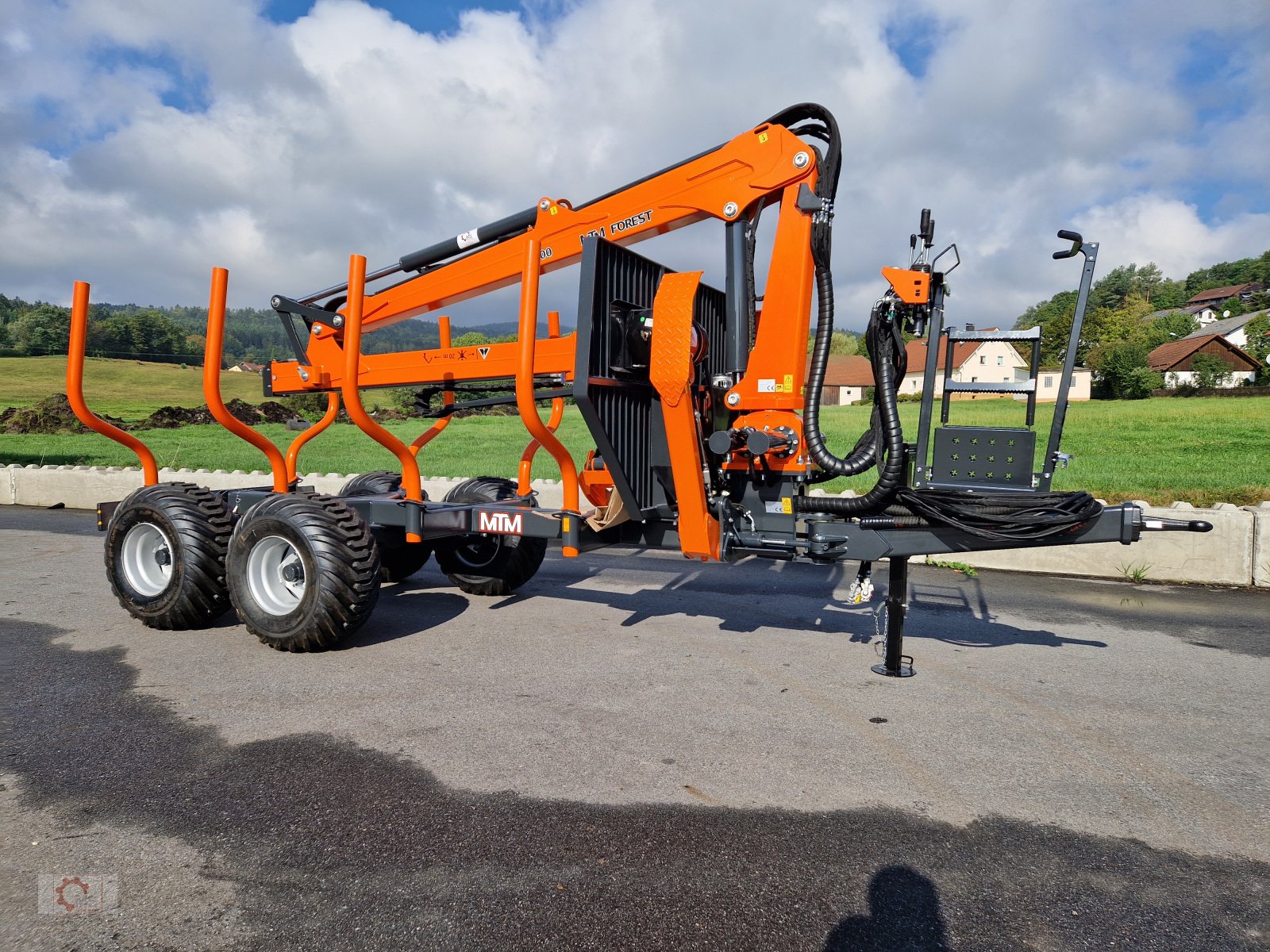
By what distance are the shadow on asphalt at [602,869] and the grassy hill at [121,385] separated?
30.6 m

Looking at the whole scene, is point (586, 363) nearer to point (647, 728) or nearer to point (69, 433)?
point (647, 728)

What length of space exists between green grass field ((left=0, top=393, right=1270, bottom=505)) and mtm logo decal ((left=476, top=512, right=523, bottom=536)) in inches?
188

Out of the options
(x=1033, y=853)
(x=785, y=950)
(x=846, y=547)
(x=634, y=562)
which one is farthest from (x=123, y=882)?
(x=634, y=562)

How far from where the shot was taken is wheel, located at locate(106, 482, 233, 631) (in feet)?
19.7

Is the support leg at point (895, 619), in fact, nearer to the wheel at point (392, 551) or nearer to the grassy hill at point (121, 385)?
the wheel at point (392, 551)

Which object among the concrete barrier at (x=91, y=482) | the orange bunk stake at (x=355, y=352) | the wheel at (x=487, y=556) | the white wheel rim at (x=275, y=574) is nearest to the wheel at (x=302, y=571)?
the white wheel rim at (x=275, y=574)

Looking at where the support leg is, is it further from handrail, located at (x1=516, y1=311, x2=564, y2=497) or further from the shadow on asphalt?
handrail, located at (x1=516, y1=311, x2=564, y2=497)

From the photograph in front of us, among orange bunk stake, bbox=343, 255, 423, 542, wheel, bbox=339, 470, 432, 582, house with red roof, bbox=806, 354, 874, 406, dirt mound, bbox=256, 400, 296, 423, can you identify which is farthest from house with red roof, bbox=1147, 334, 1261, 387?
orange bunk stake, bbox=343, 255, 423, 542

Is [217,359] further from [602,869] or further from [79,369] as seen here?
[602,869]

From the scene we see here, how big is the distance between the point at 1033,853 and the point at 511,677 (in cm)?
300

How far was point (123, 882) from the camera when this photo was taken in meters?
2.86

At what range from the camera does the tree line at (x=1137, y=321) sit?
168ft

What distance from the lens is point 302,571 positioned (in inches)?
232

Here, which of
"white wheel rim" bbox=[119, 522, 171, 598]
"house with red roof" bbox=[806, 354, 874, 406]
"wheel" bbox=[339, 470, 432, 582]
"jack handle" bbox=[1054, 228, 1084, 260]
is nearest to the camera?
"jack handle" bbox=[1054, 228, 1084, 260]
